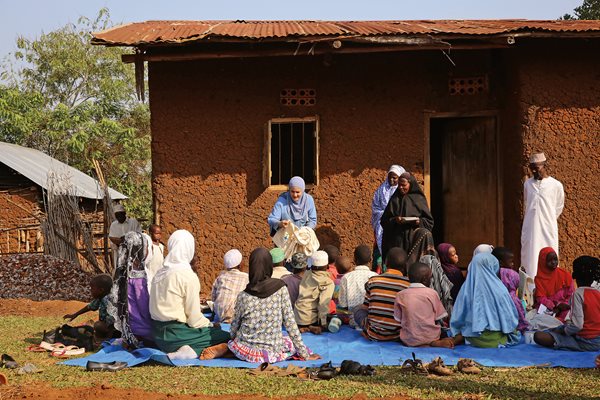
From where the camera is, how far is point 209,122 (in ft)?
33.0

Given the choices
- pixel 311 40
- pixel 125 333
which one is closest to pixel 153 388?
pixel 125 333

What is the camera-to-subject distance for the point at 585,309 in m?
6.55

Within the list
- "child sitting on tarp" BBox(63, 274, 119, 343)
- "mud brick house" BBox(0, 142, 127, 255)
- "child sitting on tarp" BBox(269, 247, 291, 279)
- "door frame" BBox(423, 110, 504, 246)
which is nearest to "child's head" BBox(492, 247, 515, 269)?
"child sitting on tarp" BBox(269, 247, 291, 279)

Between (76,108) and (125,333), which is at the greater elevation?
(76,108)

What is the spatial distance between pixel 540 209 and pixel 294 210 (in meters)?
2.83

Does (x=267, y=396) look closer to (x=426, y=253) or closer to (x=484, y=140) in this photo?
(x=426, y=253)

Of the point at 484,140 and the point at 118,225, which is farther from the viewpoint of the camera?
the point at 118,225

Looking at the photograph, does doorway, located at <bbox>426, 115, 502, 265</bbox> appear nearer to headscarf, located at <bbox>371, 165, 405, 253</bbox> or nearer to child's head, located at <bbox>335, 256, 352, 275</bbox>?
headscarf, located at <bbox>371, 165, 405, 253</bbox>

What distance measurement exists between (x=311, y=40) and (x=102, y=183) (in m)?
5.89

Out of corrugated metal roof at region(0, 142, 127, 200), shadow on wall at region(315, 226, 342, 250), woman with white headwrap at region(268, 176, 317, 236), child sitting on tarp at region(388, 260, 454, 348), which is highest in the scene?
corrugated metal roof at region(0, 142, 127, 200)

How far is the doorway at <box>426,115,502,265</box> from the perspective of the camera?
10516 mm

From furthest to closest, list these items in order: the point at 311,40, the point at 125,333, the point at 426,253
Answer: the point at 311,40
the point at 426,253
the point at 125,333

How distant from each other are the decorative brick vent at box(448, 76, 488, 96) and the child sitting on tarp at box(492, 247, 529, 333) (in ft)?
9.48

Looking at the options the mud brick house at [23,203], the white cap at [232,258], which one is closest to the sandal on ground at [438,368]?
the white cap at [232,258]
